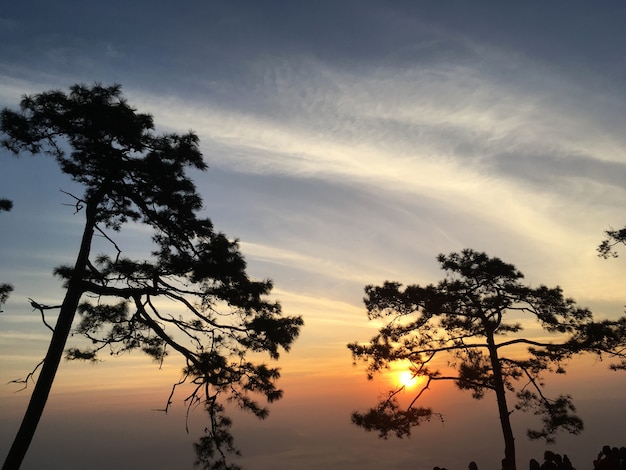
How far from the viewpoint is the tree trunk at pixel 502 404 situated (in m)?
11.5

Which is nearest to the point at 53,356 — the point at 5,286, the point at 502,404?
the point at 5,286

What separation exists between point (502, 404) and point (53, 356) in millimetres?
12348

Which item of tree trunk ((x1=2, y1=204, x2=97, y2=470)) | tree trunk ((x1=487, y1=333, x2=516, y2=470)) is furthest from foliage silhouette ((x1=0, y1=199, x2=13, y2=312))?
tree trunk ((x1=487, y1=333, x2=516, y2=470))

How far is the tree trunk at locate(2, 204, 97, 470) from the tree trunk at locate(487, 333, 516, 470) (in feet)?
39.3

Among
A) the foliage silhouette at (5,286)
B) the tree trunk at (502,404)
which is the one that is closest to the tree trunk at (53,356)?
the foliage silhouette at (5,286)

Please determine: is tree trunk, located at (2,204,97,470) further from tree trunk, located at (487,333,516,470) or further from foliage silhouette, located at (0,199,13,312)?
tree trunk, located at (487,333,516,470)

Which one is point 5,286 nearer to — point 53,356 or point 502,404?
point 53,356

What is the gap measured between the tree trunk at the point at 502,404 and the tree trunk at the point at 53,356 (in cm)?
1199

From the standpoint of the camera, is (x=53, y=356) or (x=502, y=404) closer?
(x=53, y=356)

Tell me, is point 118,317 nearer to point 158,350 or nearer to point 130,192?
point 158,350

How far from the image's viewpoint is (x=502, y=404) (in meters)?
12.0

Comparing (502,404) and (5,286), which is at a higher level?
(5,286)

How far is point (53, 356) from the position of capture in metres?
7.42

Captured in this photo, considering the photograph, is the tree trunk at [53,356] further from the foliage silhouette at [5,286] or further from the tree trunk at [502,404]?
the tree trunk at [502,404]
